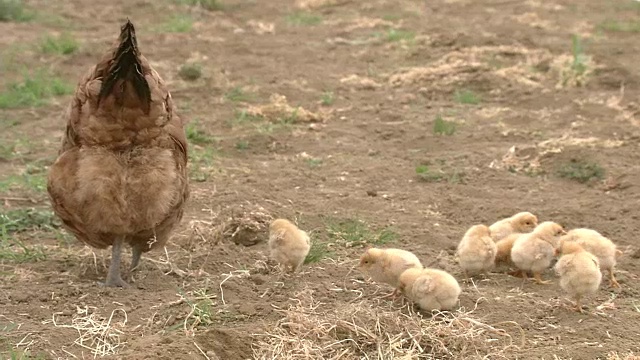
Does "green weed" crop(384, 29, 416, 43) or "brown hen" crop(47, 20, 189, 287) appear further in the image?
"green weed" crop(384, 29, 416, 43)

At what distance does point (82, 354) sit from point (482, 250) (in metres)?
2.34

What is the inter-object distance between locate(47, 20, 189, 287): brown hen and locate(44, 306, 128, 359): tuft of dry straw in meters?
0.48

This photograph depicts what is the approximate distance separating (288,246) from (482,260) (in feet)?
3.74

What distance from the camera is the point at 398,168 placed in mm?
7770

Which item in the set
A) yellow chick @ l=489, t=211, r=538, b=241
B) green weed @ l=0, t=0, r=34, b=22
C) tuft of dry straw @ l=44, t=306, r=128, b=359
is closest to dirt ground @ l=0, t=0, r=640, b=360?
tuft of dry straw @ l=44, t=306, r=128, b=359

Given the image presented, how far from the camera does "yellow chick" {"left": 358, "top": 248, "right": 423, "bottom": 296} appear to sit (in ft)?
15.8

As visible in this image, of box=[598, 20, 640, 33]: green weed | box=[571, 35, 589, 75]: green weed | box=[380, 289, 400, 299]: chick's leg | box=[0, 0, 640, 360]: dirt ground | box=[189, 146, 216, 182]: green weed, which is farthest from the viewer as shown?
box=[598, 20, 640, 33]: green weed

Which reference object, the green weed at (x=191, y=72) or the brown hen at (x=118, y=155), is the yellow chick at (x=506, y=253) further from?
the green weed at (x=191, y=72)

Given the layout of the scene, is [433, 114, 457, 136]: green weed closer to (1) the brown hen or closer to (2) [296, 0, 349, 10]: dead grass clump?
(1) the brown hen

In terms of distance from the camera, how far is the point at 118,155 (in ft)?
15.3

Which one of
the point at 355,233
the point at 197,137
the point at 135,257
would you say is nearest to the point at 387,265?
the point at 355,233

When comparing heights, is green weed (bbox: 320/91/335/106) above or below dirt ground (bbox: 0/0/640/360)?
below

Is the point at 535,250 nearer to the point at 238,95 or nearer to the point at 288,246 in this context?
the point at 288,246

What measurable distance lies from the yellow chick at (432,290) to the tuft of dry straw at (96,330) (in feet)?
4.84
